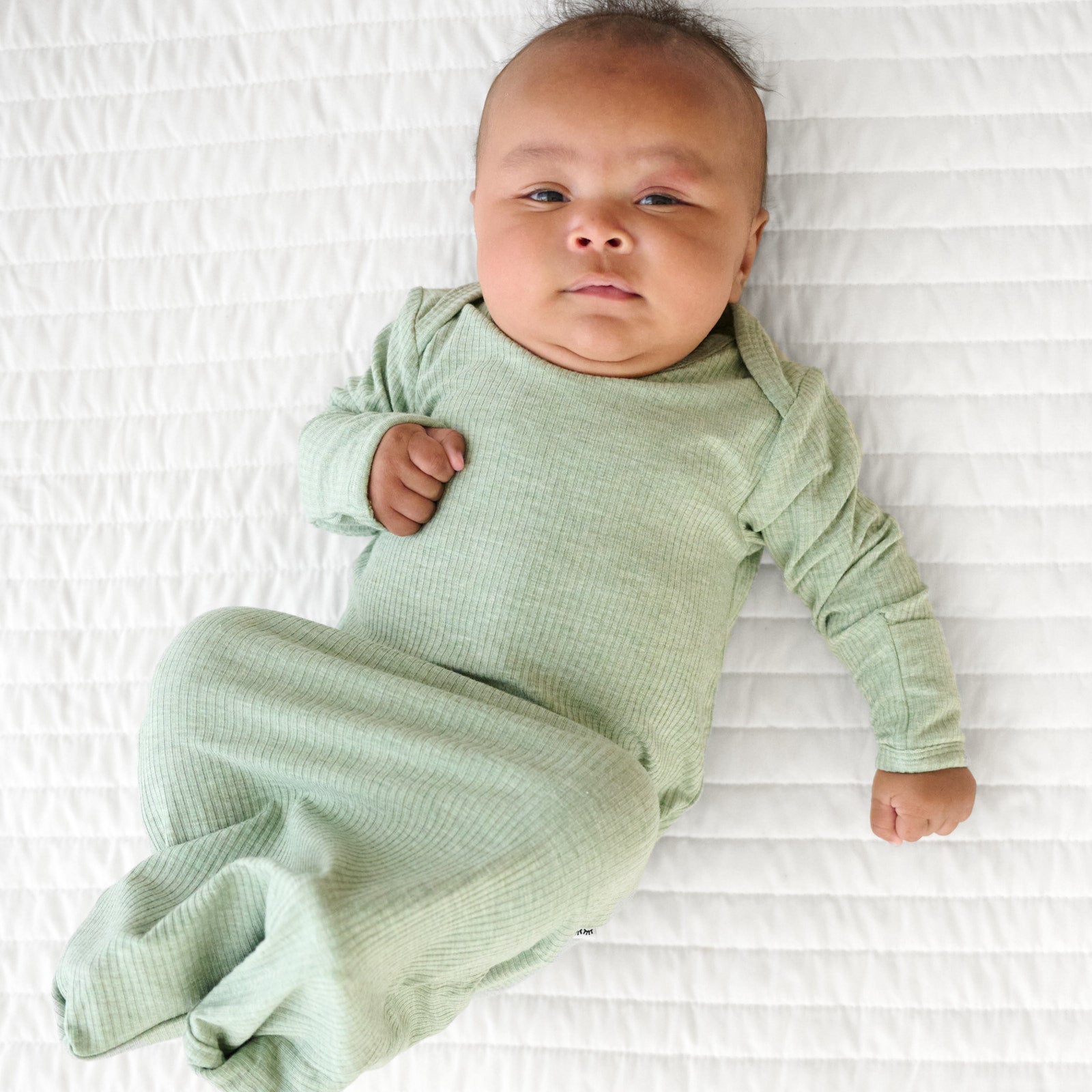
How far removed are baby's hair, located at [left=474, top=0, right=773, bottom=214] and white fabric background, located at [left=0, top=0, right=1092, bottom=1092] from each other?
1.1 inches

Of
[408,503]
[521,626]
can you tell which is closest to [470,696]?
[521,626]

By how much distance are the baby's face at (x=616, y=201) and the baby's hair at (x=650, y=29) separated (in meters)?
0.02

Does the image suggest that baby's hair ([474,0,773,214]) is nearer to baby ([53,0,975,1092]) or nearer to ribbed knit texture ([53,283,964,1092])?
baby ([53,0,975,1092])

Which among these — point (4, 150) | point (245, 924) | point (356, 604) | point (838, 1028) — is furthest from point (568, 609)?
point (4, 150)

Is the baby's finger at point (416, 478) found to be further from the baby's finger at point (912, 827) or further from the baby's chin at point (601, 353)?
the baby's finger at point (912, 827)

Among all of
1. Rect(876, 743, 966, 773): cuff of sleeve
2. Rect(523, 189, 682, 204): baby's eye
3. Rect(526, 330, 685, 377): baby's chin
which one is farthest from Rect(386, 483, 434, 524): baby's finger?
Rect(876, 743, 966, 773): cuff of sleeve

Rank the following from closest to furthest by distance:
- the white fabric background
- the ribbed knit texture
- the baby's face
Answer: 1. the ribbed knit texture
2. the baby's face
3. the white fabric background

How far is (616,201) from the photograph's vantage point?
93 centimetres

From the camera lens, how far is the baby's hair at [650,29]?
0.96 metres

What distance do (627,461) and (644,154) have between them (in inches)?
10.4

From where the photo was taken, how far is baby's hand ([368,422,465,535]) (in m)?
0.96

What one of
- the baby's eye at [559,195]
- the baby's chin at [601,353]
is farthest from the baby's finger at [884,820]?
the baby's eye at [559,195]

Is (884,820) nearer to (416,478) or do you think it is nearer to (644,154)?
(416,478)

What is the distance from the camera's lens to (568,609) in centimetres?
92
